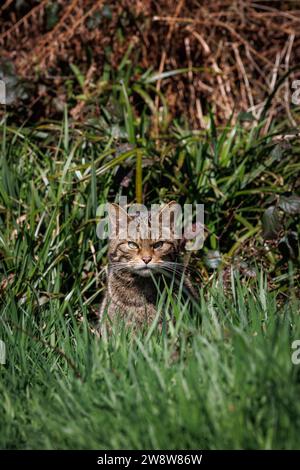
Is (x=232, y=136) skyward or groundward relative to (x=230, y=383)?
skyward

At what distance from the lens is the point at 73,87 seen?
6230mm

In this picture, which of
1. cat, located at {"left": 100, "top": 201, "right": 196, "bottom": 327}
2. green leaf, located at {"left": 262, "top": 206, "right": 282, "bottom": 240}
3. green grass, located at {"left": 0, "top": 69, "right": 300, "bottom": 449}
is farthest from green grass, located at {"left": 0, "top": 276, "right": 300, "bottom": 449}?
green leaf, located at {"left": 262, "top": 206, "right": 282, "bottom": 240}

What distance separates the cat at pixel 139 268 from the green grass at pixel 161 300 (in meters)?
0.16

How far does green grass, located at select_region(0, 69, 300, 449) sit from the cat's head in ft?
0.83

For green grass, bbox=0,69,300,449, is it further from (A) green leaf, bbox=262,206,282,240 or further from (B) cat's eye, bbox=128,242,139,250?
(B) cat's eye, bbox=128,242,139,250

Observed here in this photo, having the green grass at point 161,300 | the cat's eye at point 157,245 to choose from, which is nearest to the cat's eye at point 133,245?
the cat's eye at point 157,245

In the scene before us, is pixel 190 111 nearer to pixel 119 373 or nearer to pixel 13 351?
pixel 13 351

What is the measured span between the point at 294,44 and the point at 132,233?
322 cm

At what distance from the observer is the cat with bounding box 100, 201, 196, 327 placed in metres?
4.16

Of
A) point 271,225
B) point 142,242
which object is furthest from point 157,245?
point 271,225

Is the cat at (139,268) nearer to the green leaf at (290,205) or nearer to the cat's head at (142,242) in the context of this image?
the cat's head at (142,242)

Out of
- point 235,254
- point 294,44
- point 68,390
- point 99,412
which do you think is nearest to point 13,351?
point 68,390

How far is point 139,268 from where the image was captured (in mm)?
4188

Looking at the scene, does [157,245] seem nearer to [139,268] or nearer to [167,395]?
[139,268]
